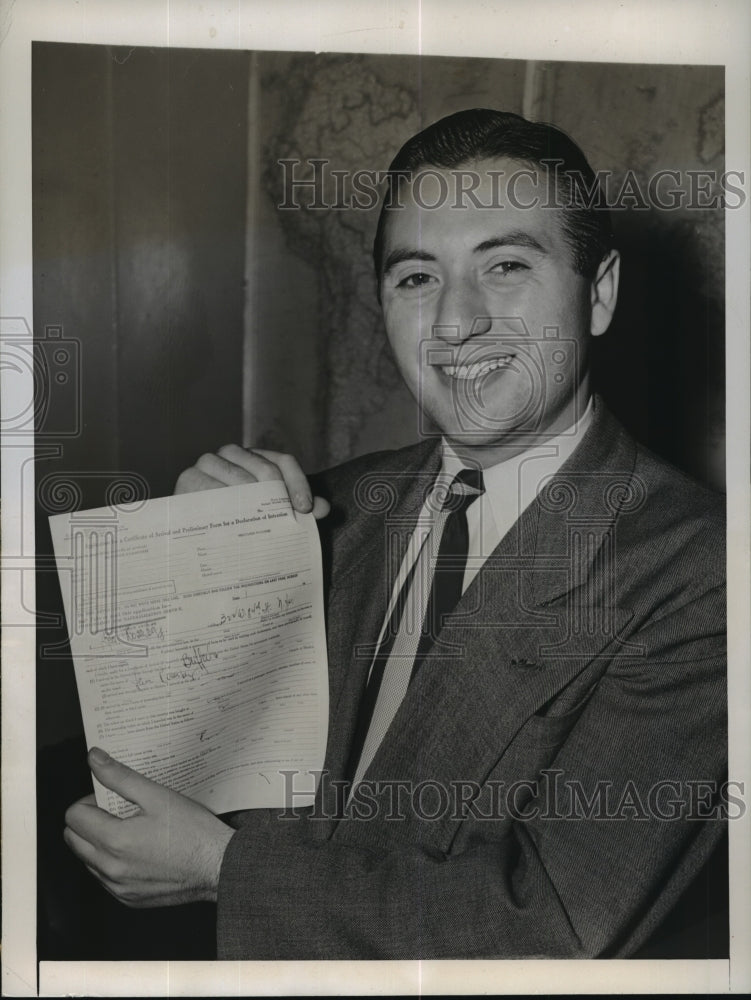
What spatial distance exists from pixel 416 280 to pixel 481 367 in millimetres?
219

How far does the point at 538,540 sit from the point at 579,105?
0.89m

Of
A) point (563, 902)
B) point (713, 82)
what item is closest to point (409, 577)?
point (563, 902)

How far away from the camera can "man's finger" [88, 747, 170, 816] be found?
6.75 feet

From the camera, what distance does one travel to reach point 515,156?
2070 mm

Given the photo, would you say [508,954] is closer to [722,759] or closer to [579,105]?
[722,759]

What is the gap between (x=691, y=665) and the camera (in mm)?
2102

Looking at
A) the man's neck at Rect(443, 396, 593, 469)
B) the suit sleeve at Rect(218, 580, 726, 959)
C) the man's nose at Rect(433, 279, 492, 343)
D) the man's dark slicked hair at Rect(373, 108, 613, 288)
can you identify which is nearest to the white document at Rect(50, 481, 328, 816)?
the suit sleeve at Rect(218, 580, 726, 959)

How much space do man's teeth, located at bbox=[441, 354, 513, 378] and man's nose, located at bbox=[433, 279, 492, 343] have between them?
0.05 m

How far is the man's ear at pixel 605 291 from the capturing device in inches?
81.5

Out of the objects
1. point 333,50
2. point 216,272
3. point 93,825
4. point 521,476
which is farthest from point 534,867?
point 333,50

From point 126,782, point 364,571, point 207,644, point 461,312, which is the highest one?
point 461,312

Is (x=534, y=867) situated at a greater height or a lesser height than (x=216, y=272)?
lesser

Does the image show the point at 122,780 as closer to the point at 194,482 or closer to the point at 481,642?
the point at 194,482

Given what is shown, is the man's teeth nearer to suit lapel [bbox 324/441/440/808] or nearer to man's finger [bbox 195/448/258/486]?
suit lapel [bbox 324/441/440/808]
